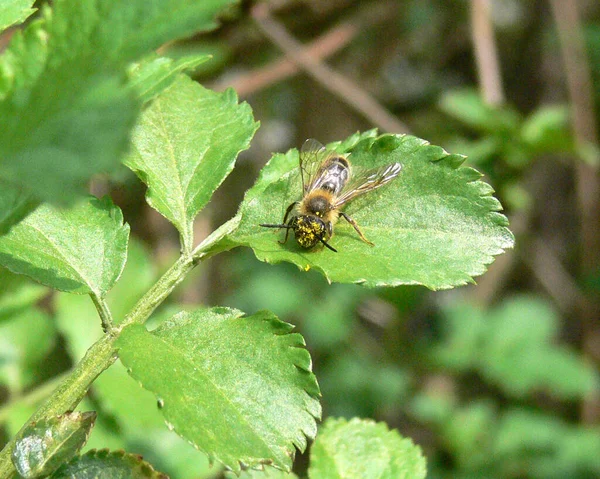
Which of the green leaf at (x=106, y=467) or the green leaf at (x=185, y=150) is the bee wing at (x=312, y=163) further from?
Result: the green leaf at (x=106, y=467)

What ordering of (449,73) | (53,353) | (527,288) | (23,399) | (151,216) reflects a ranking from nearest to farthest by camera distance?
(23,399)
(53,353)
(151,216)
(527,288)
(449,73)

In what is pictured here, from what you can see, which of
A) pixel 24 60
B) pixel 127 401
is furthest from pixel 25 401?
pixel 24 60

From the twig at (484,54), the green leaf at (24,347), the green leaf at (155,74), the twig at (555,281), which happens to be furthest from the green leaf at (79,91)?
the twig at (555,281)

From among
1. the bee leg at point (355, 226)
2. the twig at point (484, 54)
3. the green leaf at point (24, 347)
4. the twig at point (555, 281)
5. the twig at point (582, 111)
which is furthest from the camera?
the twig at point (555, 281)

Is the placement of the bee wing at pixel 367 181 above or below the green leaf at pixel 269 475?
above

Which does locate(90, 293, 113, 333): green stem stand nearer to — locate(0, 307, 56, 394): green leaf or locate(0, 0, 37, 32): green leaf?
locate(0, 0, 37, 32): green leaf

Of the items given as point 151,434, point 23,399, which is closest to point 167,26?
point 23,399

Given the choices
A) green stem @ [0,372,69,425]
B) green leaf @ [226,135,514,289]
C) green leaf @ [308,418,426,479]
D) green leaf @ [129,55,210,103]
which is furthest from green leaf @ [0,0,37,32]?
green stem @ [0,372,69,425]

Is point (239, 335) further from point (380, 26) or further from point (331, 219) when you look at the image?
point (380, 26)
